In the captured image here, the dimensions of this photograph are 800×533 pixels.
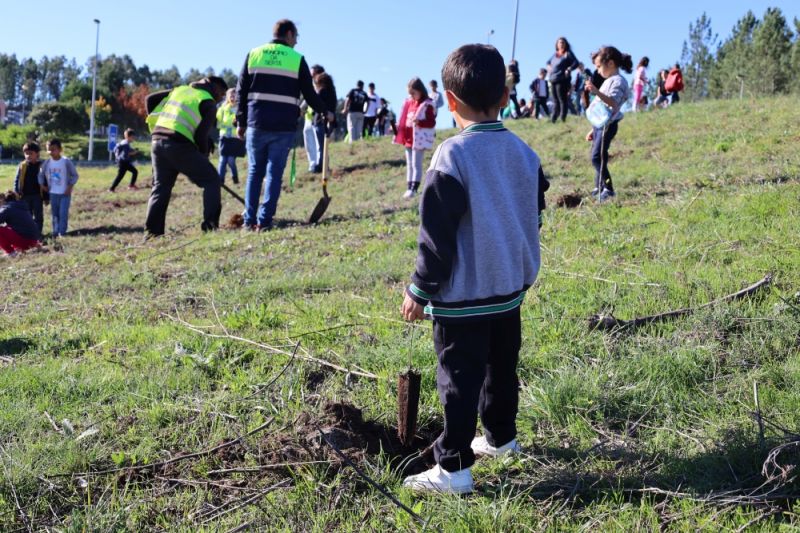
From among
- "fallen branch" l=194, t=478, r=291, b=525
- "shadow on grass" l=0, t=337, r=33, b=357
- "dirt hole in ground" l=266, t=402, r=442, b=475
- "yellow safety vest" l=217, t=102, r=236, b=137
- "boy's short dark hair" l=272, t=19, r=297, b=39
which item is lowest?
"fallen branch" l=194, t=478, r=291, b=525

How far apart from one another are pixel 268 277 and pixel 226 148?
8580 millimetres

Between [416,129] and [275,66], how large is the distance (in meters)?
3.07

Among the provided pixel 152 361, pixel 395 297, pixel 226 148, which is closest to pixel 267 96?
pixel 395 297

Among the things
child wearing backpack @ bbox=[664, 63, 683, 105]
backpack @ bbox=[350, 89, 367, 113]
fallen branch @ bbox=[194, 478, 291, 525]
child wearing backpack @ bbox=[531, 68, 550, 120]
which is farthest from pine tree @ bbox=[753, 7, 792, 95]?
fallen branch @ bbox=[194, 478, 291, 525]

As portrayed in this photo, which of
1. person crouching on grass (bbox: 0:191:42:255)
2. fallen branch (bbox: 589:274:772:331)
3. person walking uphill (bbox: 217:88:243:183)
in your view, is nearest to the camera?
fallen branch (bbox: 589:274:772:331)

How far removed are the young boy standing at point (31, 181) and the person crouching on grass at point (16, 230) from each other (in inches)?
87.8

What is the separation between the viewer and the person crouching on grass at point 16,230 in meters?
9.72

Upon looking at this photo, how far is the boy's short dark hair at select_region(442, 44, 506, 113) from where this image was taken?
257 centimetres

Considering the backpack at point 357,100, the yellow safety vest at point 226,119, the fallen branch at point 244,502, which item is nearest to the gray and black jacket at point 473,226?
the fallen branch at point 244,502

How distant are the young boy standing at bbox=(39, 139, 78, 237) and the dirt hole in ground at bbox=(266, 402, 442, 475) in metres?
10.5

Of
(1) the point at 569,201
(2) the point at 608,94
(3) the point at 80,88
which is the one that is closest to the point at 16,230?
(1) the point at 569,201

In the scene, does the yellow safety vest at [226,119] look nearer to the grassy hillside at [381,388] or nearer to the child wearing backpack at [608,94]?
the grassy hillside at [381,388]

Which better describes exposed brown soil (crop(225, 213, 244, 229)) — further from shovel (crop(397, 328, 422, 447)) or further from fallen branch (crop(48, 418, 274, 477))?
shovel (crop(397, 328, 422, 447))

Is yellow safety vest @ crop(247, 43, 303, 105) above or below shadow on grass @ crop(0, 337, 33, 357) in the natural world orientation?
above
